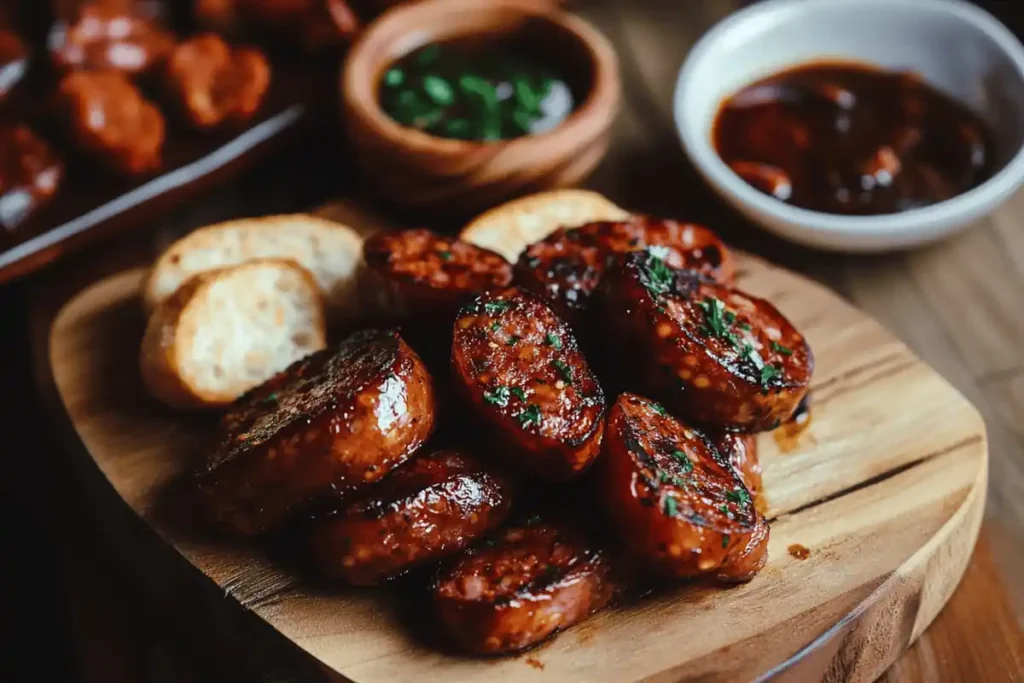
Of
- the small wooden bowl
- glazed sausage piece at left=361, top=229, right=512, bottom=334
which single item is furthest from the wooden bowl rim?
glazed sausage piece at left=361, top=229, right=512, bottom=334

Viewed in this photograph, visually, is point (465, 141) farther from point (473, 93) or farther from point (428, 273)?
point (428, 273)

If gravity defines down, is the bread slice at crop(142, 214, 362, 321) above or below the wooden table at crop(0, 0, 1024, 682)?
above

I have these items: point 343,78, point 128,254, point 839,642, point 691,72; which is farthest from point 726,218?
point 128,254

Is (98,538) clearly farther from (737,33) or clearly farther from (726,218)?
(737,33)

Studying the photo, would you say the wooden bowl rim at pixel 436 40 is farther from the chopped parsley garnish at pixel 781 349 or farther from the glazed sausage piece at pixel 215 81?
the chopped parsley garnish at pixel 781 349

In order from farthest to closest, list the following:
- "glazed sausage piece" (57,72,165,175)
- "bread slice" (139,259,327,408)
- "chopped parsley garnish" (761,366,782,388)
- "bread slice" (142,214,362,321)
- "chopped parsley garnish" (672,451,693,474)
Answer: "glazed sausage piece" (57,72,165,175), "bread slice" (142,214,362,321), "bread slice" (139,259,327,408), "chopped parsley garnish" (761,366,782,388), "chopped parsley garnish" (672,451,693,474)

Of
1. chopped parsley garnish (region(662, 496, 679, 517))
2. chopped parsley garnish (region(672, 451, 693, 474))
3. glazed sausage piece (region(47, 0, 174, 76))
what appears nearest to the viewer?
chopped parsley garnish (region(662, 496, 679, 517))

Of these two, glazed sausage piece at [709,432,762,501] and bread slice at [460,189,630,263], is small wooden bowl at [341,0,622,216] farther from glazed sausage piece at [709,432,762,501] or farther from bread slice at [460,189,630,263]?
glazed sausage piece at [709,432,762,501]

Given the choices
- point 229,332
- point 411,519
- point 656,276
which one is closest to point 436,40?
point 229,332
